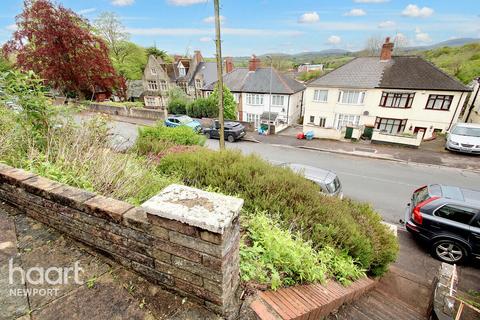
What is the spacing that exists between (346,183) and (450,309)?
27.0 ft

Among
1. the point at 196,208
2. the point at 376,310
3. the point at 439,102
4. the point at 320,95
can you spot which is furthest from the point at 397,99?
the point at 196,208

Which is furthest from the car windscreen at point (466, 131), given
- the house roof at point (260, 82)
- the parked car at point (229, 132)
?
the parked car at point (229, 132)

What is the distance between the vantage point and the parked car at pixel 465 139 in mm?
13974

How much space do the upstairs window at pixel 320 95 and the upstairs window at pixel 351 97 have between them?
1.41 m

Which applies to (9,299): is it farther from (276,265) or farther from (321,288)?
(321,288)

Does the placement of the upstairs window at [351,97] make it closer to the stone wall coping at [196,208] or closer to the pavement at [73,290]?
the stone wall coping at [196,208]

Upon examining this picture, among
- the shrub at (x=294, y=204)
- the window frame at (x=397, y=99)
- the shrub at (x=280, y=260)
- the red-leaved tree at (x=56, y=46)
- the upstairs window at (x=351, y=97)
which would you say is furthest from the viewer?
the upstairs window at (x=351, y=97)

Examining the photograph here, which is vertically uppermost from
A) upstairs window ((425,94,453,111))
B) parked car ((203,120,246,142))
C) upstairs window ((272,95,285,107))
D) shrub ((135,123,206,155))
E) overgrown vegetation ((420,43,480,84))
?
overgrown vegetation ((420,43,480,84))

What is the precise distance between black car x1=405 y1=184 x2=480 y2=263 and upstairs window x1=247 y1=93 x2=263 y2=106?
74.7 feet

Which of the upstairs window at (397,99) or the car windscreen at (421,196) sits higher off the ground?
the upstairs window at (397,99)

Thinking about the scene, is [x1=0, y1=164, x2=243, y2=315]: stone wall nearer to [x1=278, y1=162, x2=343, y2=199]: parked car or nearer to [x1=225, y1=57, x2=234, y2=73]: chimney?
[x1=278, y1=162, x2=343, y2=199]: parked car

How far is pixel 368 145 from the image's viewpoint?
17469 mm

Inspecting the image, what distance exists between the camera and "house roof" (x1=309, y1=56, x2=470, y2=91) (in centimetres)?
1820

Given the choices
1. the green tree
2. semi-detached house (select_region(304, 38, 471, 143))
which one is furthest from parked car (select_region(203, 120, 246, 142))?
the green tree
